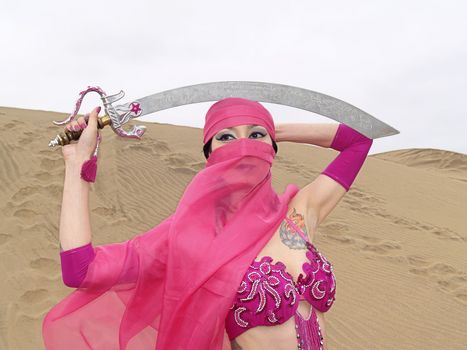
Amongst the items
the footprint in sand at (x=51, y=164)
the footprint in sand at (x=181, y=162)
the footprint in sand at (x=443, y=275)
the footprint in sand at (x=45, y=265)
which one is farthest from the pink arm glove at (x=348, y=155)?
the footprint in sand at (x=181, y=162)

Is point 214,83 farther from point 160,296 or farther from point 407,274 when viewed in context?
point 407,274

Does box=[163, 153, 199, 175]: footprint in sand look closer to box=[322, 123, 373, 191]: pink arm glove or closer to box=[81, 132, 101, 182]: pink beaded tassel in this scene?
box=[322, 123, 373, 191]: pink arm glove

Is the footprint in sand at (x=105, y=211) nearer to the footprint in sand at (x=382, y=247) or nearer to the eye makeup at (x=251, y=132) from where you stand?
the footprint in sand at (x=382, y=247)

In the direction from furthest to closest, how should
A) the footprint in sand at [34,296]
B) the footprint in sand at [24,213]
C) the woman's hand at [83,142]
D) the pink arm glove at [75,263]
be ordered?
1. the footprint in sand at [24,213]
2. the footprint in sand at [34,296]
3. the woman's hand at [83,142]
4. the pink arm glove at [75,263]

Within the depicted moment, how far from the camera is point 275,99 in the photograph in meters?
1.98

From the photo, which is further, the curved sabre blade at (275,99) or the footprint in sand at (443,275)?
the footprint in sand at (443,275)

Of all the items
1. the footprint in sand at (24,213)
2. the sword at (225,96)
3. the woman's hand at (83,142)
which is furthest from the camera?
the footprint in sand at (24,213)

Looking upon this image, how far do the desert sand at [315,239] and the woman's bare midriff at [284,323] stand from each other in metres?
2.99

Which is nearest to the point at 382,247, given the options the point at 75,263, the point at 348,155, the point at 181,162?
the point at 181,162

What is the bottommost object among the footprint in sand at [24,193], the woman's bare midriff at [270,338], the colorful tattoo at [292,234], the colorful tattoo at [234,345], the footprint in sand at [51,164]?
the footprint in sand at [24,193]

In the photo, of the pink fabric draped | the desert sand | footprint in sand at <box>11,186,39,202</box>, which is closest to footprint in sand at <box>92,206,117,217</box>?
the desert sand

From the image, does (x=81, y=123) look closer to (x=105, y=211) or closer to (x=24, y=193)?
(x=105, y=211)

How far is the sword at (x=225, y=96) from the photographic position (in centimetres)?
187

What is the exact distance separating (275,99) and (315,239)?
5.54 metres
